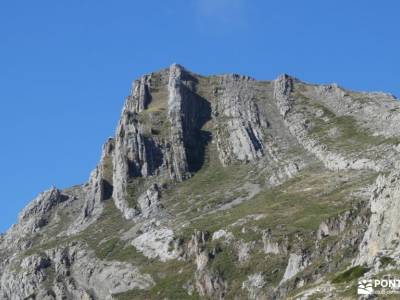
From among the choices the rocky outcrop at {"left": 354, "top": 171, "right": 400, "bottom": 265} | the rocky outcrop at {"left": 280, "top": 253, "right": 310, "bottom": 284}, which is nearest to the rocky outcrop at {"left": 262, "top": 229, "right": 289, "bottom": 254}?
the rocky outcrop at {"left": 280, "top": 253, "right": 310, "bottom": 284}

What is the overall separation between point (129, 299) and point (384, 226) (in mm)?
92980

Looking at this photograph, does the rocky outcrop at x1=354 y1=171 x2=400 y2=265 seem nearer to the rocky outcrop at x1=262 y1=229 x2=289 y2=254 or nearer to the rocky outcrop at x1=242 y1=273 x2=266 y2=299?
the rocky outcrop at x1=242 y1=273 x2=266 y2=299

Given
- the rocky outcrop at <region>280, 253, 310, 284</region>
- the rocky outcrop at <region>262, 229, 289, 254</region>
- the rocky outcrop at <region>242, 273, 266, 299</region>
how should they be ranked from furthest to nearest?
the rocky outcrop at <region>262, 229, 289, 254</region> < the rocky outcrop at <region>242, 273, 266, 299</region> < the rocky outcrop at <region>280, 253, 310, 284</region>

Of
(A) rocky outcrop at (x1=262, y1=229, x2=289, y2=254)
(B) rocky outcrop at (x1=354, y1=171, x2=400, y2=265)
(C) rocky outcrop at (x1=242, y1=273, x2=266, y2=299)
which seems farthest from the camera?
(A) rocky outcrop at (x1=262, y1=229, x2=289, y2=254)

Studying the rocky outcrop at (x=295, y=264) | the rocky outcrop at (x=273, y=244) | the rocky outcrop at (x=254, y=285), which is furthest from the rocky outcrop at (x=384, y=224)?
the rocky outcrop at (x=273, y=244)

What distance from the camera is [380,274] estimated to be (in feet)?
305

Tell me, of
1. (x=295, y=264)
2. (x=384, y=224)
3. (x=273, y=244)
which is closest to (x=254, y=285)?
(x=273, y=244)

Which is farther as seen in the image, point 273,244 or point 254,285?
point 273,244

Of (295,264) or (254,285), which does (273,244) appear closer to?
(254,285)

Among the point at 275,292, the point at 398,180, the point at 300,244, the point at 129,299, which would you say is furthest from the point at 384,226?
the point at 129,299

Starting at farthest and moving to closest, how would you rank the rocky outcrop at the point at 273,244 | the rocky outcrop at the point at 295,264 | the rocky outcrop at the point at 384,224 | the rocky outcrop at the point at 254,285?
the rocky outcrop at the point at 273,244 < the rocky outcrop at the point at 254,285 < the rocky outcrop at the point at 295,264 < the rocky outcrop at the point at 384,224

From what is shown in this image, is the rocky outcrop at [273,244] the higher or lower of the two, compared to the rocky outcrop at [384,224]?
higher

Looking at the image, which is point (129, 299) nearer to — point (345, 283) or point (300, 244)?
point (300, 244)

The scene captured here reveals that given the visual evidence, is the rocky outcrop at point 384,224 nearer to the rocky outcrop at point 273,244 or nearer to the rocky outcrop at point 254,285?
the rocky outcrop at point 254,285
